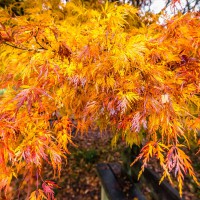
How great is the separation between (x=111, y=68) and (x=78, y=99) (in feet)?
1.42

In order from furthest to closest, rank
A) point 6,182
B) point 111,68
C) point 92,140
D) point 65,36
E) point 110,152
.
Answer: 1. point 92,140
2. point 110,152
3. point 65,36
4. point 111,68
5. point 6,182

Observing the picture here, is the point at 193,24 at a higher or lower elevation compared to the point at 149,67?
higher

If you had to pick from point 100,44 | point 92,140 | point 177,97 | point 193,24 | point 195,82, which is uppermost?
point 193,24

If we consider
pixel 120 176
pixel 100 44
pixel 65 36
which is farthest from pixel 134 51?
pixel 120 176

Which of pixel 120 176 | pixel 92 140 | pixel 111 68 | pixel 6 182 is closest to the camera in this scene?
pixel 6 182

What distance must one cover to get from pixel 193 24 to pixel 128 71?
2.56ft

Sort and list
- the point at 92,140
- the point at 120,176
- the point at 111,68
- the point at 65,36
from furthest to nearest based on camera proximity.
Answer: the point at 92,140, the point at 120,176, the point at 65,36, the point at 111,68

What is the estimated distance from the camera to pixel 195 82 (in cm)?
162

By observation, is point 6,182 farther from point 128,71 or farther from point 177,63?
point 177,63

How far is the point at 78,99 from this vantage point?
5.87 feet

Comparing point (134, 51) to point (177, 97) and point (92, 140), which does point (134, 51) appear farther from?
point (92, 140)

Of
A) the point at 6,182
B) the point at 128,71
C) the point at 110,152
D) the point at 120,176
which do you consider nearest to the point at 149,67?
the point at 128,71

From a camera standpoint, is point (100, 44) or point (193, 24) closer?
point (100, 44)

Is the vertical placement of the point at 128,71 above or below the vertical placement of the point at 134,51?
below
